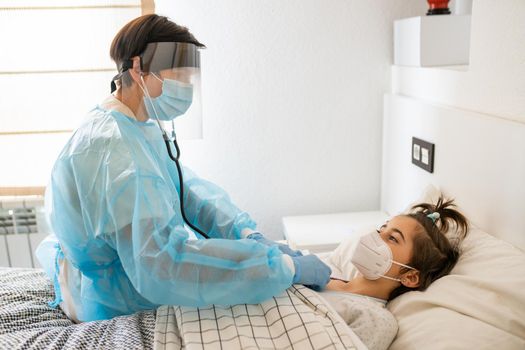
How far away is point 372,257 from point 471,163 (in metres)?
0.48

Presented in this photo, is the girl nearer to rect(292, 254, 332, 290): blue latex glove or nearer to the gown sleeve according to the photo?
rect(292, 254, 332, 290): blue latex glove

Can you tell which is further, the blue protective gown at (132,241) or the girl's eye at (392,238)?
the girl's eye at (392,238)

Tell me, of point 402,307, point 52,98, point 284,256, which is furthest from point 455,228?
point 52,98

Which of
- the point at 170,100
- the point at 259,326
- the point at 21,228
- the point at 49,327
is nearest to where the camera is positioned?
the point at 259,326

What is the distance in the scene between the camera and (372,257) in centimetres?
159

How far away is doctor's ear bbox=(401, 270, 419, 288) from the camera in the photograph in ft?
5.18

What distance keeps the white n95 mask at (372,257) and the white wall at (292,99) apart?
1119 mm

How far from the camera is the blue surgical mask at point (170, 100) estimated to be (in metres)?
1.56

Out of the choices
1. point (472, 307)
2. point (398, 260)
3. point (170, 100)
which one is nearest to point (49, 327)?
point (170, 100)

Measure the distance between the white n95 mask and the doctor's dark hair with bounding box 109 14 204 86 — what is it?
0.77 metres

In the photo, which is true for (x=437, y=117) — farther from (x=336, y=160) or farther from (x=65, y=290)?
(x=65, y=290)

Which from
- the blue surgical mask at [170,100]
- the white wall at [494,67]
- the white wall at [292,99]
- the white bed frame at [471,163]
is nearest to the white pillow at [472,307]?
the white bed frame at [471,163]

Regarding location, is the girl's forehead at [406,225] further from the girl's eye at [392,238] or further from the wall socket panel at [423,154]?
the wall socket panel at [423,154]

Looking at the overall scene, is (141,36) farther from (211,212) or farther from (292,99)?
(292,99)
